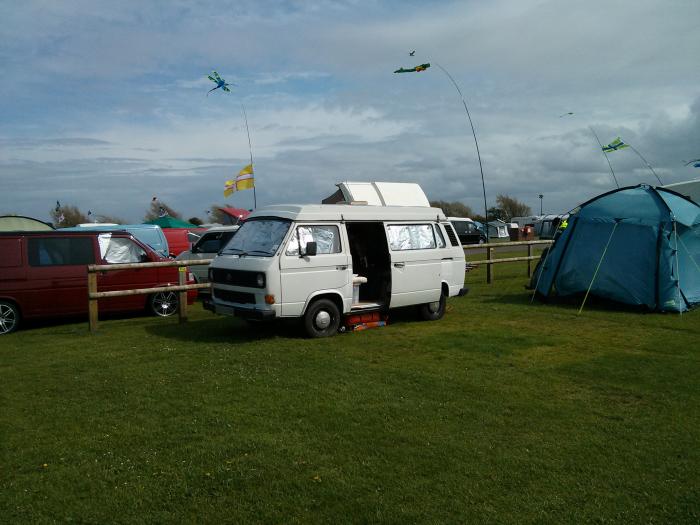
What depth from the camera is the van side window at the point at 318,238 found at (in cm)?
998

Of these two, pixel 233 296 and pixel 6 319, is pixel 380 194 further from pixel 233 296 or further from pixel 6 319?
pixel 6 319

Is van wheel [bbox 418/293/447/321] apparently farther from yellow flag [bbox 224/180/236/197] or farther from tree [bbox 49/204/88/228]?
tree [bbox 49/204/88/228]

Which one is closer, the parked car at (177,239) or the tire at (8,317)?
the tire at (8,317)

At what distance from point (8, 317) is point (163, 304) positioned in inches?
114

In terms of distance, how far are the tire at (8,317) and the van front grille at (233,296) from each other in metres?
3.86

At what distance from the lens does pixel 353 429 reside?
6008 mm

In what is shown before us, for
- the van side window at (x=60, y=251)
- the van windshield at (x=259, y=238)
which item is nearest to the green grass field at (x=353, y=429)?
the van windshield at (x=259, y=238)

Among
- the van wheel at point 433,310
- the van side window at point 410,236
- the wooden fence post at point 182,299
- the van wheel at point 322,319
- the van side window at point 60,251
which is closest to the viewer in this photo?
the van wheel at point 322,319

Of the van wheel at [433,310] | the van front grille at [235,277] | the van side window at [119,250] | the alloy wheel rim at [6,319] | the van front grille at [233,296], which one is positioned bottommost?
the van wheel at [433,310]

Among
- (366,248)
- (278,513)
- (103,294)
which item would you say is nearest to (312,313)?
(366,248)

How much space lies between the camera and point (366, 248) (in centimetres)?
1189

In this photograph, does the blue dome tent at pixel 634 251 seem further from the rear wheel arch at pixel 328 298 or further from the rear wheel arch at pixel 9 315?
the rear wheel arch at pixel 9 315

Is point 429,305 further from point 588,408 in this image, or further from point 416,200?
point 588,408

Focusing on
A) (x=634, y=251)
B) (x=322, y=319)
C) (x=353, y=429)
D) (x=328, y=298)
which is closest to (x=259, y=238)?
(x=328, y=298)
